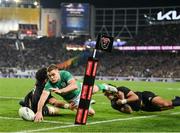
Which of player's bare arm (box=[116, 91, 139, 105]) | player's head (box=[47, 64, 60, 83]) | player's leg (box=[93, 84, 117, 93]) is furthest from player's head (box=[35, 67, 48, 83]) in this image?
player's bare arm (box=[116, 91, 139, 105])

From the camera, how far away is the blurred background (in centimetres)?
7200

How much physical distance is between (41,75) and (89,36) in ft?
228

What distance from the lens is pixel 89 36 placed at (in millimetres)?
81562

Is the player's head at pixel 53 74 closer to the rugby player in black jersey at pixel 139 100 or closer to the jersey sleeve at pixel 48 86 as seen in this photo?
the jersey sleeve at pixel 48 86

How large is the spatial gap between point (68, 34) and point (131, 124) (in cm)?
6825

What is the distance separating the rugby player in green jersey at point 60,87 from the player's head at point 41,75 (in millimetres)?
435

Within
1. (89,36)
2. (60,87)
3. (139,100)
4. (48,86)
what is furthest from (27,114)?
(89,36)

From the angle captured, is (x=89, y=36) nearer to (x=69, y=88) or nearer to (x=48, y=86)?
(x=48, y=86)

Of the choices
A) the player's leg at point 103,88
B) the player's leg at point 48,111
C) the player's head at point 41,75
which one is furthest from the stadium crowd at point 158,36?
the player's head at point 41,75

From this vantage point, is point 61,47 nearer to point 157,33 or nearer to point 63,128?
point 157,33

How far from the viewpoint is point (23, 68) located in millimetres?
76688

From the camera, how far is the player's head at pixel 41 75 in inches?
481

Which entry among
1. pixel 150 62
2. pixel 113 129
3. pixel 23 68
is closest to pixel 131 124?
pixel 113 129

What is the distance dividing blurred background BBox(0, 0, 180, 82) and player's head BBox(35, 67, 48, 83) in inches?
2126
